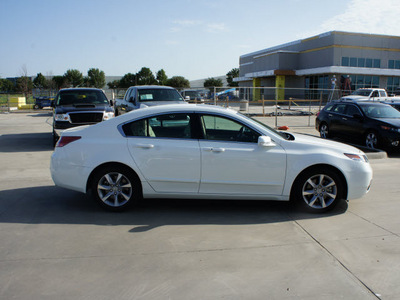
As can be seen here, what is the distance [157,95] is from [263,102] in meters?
12.4

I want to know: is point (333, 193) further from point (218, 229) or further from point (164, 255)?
point (164, 255)

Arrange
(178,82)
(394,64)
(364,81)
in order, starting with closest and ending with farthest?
1. (364,81)
2. (394,64)
3. (178,82)

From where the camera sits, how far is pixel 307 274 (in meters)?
3.46

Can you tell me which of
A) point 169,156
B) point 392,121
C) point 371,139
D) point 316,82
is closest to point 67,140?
point 169,156

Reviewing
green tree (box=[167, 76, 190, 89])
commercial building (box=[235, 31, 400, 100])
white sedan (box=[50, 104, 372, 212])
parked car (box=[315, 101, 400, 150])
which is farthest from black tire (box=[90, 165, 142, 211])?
green tree (box=[167, 76, 190, 89])

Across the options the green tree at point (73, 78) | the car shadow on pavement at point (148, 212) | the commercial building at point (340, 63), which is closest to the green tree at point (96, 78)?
the green tree at point (73, 78)

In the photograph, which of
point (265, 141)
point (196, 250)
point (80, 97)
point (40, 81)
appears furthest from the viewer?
point (40, 81)

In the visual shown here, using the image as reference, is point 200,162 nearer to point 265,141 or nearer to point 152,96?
point 265,141

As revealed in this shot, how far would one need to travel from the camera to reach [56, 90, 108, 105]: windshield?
39.8ft

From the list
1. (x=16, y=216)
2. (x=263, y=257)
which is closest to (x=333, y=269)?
(x=263, y=257)

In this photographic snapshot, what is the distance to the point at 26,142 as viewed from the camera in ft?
41.3

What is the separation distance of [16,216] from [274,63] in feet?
189

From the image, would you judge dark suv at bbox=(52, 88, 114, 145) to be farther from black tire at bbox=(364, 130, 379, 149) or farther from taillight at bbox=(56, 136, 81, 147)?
black tire at bbox=(364, 130, 379, 149)

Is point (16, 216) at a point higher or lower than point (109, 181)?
lower
